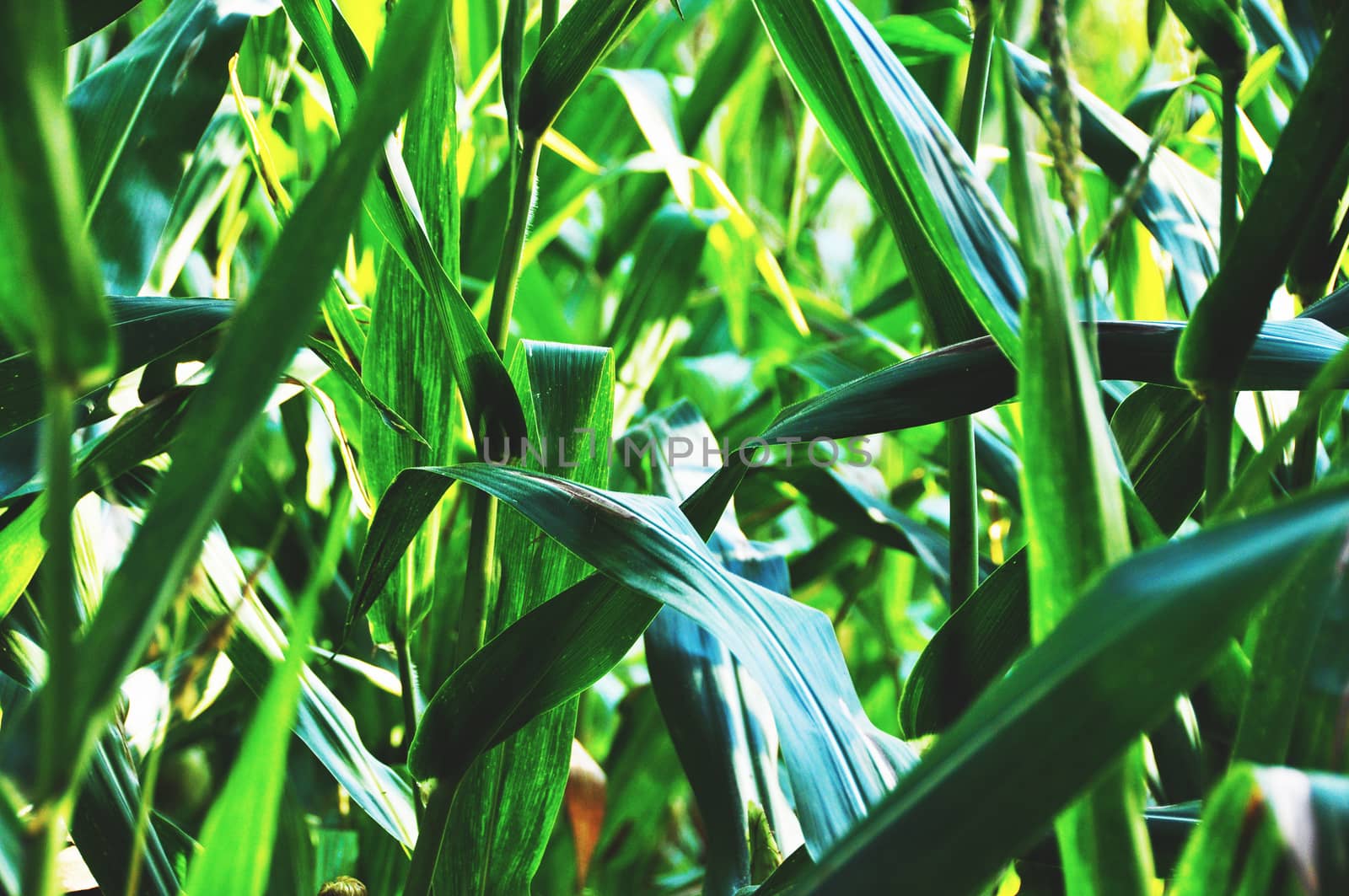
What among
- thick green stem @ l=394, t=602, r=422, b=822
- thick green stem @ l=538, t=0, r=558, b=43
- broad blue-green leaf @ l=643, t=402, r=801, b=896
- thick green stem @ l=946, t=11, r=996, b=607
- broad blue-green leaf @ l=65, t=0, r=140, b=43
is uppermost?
broad blue-green leaf @ l=65, t=0, r=140, b=43

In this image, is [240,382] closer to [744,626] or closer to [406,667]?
[744,626]

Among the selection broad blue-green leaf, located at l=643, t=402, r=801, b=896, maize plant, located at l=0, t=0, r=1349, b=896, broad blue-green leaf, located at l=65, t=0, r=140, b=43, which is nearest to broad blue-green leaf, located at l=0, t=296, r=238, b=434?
maize plant, located at l=0, t=0, r=1349, b=896

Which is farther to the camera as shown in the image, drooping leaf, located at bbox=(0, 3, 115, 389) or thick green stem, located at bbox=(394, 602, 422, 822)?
thick green stem, located at bbox=(394, 602, 422, 822)

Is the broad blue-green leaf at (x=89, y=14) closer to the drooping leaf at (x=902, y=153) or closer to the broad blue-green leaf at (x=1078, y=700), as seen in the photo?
the drooping leaf at (x=902, y=153)

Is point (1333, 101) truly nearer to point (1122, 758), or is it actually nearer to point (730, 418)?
point (1122, 758)

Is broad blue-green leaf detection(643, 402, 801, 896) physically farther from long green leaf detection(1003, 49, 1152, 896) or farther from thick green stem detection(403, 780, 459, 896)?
long green leaf detection(1003, 49, 1152, 896)

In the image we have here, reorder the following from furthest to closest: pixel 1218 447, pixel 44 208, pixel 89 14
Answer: pixel 89 14 → pixel 1218 447 → pixel 44 208

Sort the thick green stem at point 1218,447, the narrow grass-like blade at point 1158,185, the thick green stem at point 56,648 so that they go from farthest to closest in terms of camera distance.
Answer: the narrow grass-like blade at point 1158,185, the thick green stem at point 1218,447, the thick green stem at point 56,648

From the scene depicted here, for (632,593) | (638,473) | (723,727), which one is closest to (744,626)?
(632,593)

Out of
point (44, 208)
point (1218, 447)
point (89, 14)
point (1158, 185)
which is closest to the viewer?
point (44, 208)

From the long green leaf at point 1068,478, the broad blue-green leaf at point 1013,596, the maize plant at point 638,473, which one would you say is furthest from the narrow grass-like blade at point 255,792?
the broad blue-green leaf at point 1013,596
